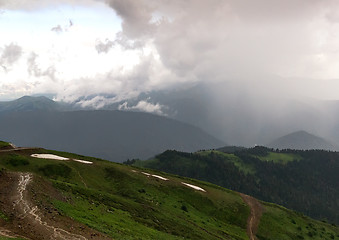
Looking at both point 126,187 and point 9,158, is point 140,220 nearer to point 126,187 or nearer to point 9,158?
point 126,187

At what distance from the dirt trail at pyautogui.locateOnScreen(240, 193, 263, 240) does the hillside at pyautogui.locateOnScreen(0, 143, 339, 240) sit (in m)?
0.41

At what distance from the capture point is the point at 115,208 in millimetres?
49562

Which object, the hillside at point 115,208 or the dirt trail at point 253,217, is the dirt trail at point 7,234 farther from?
the dirt trail at point 253,217

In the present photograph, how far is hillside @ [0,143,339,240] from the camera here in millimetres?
31922

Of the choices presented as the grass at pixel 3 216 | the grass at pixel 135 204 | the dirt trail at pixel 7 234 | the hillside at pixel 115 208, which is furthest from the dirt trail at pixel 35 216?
the grass at pixel 135 204

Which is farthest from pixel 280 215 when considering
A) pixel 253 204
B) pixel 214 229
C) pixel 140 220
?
pixel 140 220

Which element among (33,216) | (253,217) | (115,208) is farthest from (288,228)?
(33,216)

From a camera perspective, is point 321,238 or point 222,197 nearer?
point 321,238

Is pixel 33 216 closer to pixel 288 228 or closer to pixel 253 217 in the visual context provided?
pixel 253 217

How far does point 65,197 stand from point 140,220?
15.6 m

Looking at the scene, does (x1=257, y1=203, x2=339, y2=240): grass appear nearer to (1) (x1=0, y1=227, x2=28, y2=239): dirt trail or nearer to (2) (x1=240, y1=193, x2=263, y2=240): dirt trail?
(2) (x1=240, y1=193, x2=263, y2=240): dirt trail

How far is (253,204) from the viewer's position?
318ft

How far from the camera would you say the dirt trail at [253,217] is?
246 ft

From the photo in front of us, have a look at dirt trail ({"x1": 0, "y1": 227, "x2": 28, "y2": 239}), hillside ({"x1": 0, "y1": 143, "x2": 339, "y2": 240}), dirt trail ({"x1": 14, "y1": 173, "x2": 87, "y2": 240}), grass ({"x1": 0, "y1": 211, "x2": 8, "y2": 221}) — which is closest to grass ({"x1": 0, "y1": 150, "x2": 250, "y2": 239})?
hillside ({"x1": 0, "y1": 143, "x2": 339, "y2": 240})
